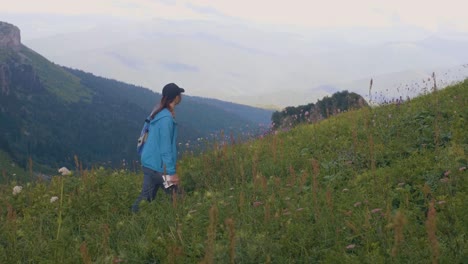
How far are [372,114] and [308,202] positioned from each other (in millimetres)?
5032

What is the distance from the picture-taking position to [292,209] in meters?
5.11

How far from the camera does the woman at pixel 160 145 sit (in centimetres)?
650

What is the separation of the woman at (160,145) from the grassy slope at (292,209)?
301 mm

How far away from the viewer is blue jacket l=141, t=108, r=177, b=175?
6.44 m

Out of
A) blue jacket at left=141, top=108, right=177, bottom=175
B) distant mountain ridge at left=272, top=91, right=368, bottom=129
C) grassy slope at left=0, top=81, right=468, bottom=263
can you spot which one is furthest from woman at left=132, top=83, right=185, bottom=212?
distant mountain ridge at left=272, top=91, right=368, bottom=129

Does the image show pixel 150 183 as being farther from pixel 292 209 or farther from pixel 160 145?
pixel 292 209

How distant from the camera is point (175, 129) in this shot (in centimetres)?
670

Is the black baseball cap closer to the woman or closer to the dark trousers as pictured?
the woman

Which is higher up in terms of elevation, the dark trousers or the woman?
the woman

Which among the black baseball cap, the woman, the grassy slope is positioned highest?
the black baseball cap

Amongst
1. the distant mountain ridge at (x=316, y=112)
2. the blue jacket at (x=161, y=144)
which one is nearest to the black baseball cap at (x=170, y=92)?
the blue jacket at (x=161, y=144)

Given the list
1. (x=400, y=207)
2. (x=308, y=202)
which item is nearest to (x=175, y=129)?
(x=308, y=202)

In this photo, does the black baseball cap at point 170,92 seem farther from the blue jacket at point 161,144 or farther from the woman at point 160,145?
the blue jacket at point 161,144

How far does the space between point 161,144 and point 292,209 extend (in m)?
2.32
